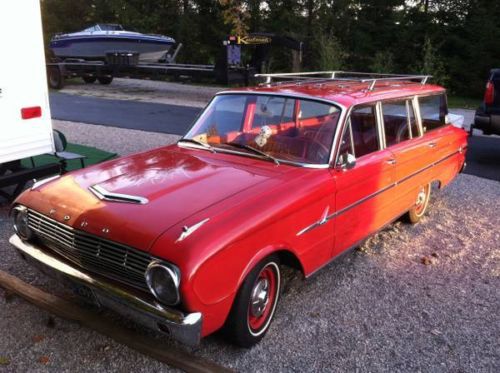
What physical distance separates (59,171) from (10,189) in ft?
3.38

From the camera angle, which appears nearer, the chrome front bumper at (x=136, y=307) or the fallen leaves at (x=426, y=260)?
the chrome front bumper at (x=136, y=307)

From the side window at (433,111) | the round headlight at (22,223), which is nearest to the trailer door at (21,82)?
the round headlight at (22,223)

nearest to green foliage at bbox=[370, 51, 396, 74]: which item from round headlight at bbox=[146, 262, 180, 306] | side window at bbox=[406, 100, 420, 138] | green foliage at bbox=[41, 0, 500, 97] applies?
green foliage at bbox=[41, 0, 500, 97]

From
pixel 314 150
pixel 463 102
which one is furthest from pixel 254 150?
pixel 463 102

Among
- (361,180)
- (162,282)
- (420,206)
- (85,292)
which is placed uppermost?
(361,180)

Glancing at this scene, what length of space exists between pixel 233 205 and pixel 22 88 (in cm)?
335

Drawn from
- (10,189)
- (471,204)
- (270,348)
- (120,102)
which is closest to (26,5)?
(10,189)

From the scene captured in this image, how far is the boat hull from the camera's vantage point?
20922mm

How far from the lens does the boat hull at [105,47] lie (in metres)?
20.9

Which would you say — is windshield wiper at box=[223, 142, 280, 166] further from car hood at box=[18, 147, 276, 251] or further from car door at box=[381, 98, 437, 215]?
car door at box=[381, 98, 437, 215]

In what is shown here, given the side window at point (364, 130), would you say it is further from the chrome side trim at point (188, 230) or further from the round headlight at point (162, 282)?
the round headlight at point (162, 282)

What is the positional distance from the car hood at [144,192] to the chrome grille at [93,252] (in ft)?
0.19

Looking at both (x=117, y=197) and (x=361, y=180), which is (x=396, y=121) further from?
(x=117, y=197)

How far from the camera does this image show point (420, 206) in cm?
557
